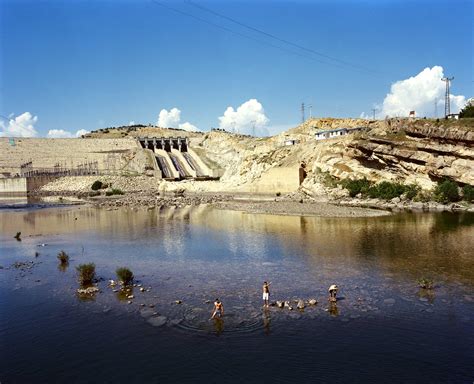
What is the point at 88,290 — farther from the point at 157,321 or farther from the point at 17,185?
the point at 17,185

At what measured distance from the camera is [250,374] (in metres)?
11.8

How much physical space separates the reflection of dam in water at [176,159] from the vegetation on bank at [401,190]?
108 feet

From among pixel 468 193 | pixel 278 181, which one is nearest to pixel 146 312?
pixel 468 193

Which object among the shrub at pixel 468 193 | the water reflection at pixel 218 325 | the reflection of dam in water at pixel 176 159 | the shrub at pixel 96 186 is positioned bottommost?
the water reflection at pixel 218 325

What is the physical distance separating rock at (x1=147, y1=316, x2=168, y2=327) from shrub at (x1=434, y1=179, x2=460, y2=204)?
4363 centimetres

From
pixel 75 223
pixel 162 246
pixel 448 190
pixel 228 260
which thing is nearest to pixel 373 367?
pixel 228 260

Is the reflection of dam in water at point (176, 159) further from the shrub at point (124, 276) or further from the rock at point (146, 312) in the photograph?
the rock at point (146, 312)

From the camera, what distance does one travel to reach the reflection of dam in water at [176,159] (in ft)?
292

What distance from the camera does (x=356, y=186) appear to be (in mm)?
58406

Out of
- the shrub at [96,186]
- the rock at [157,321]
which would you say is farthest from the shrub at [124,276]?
the shrub at [96,186]

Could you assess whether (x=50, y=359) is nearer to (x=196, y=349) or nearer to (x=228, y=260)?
(x=196, y=349)

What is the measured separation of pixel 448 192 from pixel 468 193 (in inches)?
79.9

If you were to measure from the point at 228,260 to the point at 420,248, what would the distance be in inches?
481

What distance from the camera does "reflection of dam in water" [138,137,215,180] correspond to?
89062mm
